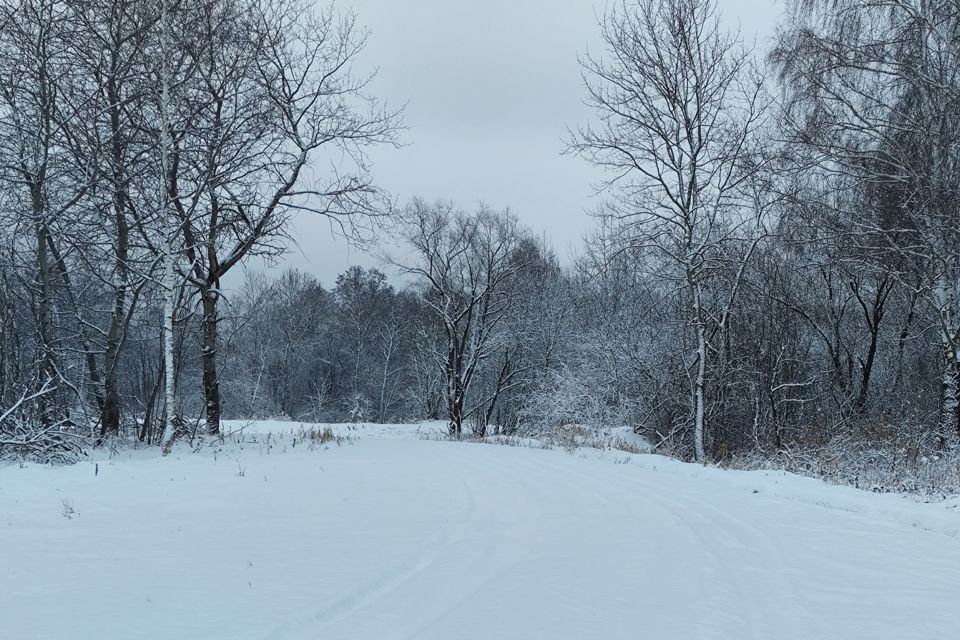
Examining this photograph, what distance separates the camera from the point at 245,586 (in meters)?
4.02

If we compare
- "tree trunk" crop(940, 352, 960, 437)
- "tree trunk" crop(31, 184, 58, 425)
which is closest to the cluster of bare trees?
"tree trunk" crop(31, 184, 58, 425)

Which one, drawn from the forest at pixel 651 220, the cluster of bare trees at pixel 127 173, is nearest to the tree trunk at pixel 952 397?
the forest at pixel 651 220

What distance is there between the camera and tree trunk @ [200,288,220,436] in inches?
562

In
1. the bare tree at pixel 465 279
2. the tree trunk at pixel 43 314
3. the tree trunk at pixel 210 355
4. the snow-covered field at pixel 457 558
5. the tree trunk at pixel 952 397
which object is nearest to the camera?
the snow-covered field at pixel 457 558

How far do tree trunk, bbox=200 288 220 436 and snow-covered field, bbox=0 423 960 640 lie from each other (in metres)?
5.80

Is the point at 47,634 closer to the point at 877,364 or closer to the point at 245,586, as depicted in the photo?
the point at 245,586

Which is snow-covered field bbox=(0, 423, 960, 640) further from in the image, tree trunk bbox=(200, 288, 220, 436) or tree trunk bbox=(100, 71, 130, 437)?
tree trunk bbox=(200, 288, 220, 436)

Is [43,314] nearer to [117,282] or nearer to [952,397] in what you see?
[117,282]

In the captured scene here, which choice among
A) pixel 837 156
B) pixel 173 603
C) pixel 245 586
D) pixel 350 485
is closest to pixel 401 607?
pixel 245 586

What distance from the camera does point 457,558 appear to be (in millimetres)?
4836

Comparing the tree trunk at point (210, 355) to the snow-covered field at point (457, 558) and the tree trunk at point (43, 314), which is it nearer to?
the tree trunk at point (43, 314)

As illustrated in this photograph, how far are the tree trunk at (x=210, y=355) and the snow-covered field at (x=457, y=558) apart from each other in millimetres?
5802

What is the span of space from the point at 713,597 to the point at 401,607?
2.10 metres

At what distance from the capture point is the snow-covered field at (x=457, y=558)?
3.56 metres
